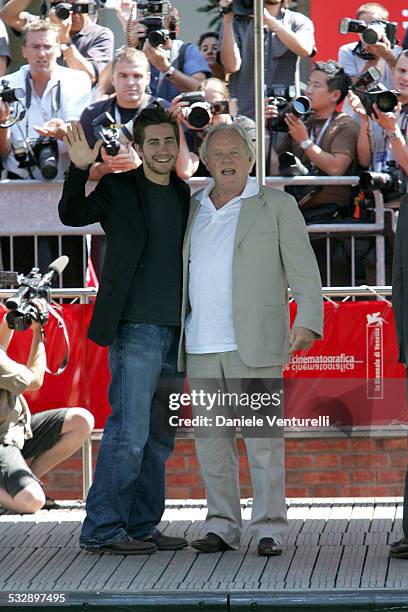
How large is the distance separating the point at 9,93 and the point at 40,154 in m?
0.48

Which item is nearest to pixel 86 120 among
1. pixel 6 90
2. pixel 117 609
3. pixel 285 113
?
pixel 6 90

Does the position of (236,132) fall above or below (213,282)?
above

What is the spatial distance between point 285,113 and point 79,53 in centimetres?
182

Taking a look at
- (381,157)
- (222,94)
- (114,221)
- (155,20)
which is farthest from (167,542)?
(155,20)

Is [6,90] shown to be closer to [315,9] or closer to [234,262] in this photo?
[315,9]

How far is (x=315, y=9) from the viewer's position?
10547 millimetres

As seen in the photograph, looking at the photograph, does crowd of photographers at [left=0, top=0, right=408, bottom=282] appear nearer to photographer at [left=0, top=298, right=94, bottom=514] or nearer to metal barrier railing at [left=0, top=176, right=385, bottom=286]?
metal barrier railing at [left=0, top=176, right=385, bottom=286]

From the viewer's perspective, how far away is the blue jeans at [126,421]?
18.9 feet

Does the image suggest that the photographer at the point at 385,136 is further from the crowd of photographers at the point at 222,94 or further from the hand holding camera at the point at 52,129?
the hand holding camera at the point at 52,129

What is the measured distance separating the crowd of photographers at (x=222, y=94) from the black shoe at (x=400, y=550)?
11.5 ft

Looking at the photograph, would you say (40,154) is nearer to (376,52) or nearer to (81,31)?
(81,31)

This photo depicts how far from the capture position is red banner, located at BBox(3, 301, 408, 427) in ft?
24.8

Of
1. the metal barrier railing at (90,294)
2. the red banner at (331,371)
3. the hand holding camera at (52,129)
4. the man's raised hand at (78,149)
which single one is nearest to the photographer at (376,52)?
the hand holding camera at (52,129)

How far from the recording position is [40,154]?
9070mm
